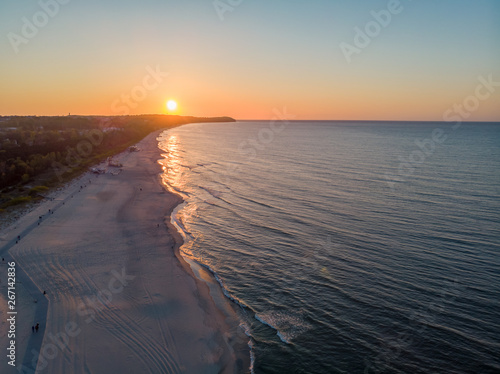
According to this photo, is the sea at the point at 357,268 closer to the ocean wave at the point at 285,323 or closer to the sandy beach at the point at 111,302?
the ocean wave at the point at 285,323

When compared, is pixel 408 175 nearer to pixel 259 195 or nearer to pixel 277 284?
pixel 259 195

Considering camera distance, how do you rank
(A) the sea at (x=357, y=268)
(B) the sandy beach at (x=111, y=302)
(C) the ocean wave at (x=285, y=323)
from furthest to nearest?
(C) the ocean wave at (x=285, y=323), (A) the sea at (x=357, y=268), (B) the sandy beach at (x=111, y=302)

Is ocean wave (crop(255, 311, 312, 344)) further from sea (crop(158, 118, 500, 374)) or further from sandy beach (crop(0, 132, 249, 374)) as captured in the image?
sandy beach (crop(0, 132, 249, 374))

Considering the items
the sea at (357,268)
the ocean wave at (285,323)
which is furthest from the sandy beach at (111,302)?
the sea at (357,268)

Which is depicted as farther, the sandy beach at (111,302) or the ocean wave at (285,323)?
the ocean wave at (285,323)

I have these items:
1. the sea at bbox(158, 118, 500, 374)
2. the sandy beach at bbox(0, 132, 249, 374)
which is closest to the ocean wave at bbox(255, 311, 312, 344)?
the sea at bbox(158, 118, 500, 374)

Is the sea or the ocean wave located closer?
the sea

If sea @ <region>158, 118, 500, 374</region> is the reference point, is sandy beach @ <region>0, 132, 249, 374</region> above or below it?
below
